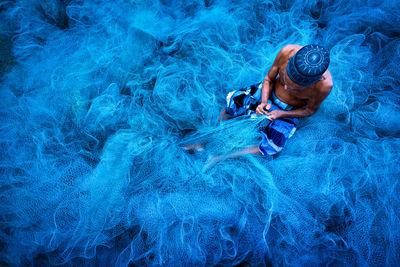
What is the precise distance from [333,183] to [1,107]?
3.06 m

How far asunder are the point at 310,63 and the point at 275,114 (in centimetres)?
59

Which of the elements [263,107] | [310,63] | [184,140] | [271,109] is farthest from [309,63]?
[184,140]

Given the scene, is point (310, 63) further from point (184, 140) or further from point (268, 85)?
point (184, 140)

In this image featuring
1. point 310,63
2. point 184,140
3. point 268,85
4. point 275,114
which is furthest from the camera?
point 184,140

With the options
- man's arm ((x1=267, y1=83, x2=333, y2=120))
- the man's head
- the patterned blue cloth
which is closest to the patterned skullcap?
the man's head

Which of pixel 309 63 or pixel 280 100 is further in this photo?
pixel 280 100

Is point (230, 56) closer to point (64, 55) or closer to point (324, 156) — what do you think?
point (324, 156)

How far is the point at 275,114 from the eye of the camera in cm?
177

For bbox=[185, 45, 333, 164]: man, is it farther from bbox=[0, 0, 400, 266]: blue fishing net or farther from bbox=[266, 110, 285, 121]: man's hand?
bbox=[0, 0, 400, 266]: blue fishing net

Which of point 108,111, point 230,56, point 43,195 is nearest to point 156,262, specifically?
point 43,195

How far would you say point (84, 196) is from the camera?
1503 millimetres

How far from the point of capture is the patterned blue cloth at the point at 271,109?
182 centimetres

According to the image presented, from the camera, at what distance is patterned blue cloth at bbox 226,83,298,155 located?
5.96ft

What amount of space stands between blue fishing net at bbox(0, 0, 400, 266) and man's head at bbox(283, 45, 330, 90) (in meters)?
0.58
